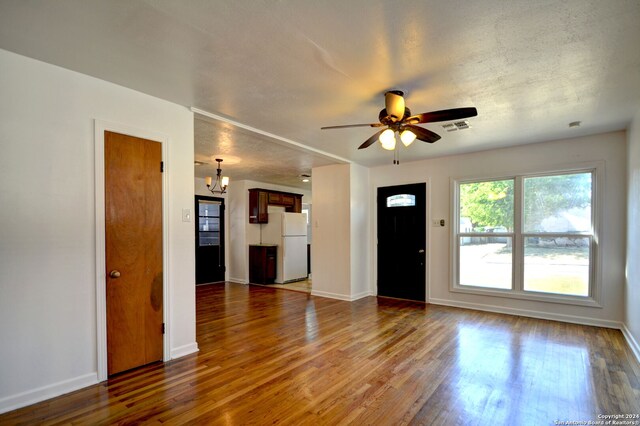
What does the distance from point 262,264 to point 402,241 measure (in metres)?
3.33

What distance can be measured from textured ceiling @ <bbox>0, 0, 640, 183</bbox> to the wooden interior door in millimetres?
654

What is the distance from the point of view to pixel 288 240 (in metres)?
7.61

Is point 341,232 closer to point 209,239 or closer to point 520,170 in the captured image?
point 520,170

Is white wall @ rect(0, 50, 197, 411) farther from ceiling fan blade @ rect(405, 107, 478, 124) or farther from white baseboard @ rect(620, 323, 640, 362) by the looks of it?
white baseboard @ rect(620, 323, 640, 362)

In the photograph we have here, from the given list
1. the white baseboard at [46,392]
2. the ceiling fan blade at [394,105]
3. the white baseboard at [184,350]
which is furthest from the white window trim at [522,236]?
the white baseboard at [46,392]

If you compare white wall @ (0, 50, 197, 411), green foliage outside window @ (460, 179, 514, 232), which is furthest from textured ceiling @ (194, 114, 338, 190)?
green foliage outside window @ (460, 179, 514, 232)

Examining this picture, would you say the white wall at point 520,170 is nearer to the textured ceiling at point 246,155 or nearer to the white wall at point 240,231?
the textured ceiling at point 246,155

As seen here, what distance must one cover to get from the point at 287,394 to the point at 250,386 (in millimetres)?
342

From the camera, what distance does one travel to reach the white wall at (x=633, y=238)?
336 centimetres

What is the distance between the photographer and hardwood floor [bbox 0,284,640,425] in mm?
2230

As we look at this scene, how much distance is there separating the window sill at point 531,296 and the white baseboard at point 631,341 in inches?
14.9

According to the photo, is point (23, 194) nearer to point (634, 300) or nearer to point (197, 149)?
point (197, 149)

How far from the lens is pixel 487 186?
17.0ft

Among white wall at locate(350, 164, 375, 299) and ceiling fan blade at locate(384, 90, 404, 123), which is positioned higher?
ceiling fan blade at locate(384, 90, 404, 123)
